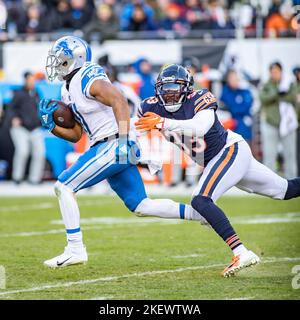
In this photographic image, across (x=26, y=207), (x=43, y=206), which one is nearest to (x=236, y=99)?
(x=43, y=206)

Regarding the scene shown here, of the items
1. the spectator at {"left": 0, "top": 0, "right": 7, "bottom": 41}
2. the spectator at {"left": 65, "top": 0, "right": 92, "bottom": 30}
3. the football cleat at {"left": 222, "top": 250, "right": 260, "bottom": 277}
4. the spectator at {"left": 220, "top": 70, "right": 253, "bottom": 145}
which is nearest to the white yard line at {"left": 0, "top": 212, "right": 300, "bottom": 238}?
the football cleat at {"left": 222, "top": 250, "right": 260, "bottom": 277}

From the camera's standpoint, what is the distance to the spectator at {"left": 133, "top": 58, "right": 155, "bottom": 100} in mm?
11823

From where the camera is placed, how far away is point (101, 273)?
559 cm

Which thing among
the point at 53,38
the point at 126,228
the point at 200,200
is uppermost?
the point at 53,38

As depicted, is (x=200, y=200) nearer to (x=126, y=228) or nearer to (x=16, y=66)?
(x=126, y=228)

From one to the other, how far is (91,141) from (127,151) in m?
0.28

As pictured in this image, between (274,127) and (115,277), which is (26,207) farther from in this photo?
(115,277)

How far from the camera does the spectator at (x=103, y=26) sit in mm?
12422

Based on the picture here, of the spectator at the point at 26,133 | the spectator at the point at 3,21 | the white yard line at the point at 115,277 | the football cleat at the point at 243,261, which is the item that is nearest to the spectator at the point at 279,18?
A: the spectator at the point at 26,133

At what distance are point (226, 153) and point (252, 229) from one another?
85.2 inches

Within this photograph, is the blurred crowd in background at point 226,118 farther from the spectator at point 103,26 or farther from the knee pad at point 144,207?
the knee pad at point 144,207

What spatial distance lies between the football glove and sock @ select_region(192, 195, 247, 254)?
23.3 inches

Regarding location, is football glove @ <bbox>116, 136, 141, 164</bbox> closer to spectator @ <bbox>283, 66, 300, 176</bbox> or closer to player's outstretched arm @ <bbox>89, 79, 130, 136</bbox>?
player's outstretched arm @ <bbox>89, 79, 130, 136</bbox>
